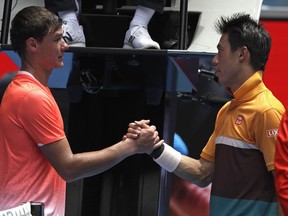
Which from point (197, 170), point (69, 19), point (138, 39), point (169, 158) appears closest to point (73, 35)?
point (69, 19)

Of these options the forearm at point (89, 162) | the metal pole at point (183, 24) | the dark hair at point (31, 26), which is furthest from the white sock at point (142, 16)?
the forearm at point (89, 162)

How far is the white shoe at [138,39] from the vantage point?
3.83 m

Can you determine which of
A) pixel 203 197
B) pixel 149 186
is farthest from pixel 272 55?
pixel 149 186

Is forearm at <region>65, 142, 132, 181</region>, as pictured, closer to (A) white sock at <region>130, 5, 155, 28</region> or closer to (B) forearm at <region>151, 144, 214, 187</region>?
(B) forearm at <region>151, 144, 214, 187</region>

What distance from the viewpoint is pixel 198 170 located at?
3666 millimetres

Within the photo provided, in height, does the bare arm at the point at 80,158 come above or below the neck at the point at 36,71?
below

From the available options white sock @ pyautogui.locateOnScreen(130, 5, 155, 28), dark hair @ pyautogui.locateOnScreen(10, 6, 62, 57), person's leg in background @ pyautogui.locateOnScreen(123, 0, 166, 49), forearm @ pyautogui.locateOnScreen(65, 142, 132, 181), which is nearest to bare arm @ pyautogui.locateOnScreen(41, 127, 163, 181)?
forearm @ pyautogui.locateOnScreen(65, 142, 132, 181)

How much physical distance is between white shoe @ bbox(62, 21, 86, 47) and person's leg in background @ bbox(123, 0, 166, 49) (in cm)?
19

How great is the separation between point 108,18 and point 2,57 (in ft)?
4.15

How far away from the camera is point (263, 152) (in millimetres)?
3283

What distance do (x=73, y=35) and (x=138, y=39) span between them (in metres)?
0.28

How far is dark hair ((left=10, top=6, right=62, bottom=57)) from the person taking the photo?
339 centimetres

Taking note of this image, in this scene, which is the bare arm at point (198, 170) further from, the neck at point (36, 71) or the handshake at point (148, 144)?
the neck at point (36, 71)

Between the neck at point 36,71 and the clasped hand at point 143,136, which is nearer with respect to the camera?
the neck at point 36,71
